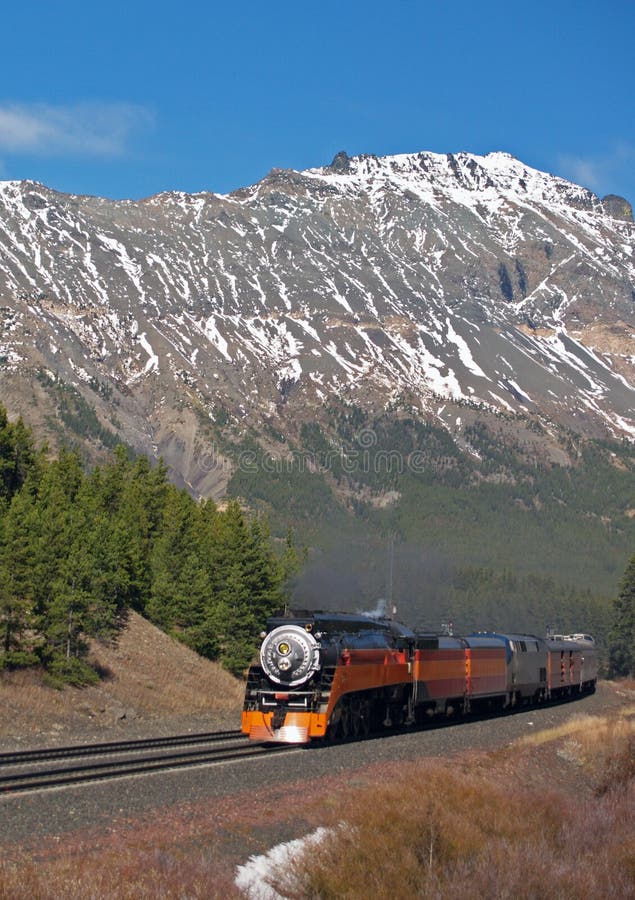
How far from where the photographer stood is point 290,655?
118 feet

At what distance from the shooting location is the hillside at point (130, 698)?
40812 millimetres

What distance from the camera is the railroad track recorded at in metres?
25.7

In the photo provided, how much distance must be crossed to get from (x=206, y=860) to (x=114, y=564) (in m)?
46.1

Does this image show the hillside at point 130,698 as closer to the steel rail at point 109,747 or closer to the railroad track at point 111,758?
the steel rail at point 109,747

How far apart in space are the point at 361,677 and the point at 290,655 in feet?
13.2

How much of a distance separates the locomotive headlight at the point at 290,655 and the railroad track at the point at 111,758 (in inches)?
98.6

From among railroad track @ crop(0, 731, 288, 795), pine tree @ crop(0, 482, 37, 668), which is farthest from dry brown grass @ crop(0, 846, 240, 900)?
pine tree @ crop(0, 482, 37, 668)

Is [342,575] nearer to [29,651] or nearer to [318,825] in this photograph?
[29,651]

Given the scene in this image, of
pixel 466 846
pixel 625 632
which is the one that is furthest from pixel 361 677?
pixel 625 632

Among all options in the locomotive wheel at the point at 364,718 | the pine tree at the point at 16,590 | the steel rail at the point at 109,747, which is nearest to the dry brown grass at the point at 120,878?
the steel rail at the point at 109,747

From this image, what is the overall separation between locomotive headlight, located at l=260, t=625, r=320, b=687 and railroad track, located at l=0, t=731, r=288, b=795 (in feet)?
8.22

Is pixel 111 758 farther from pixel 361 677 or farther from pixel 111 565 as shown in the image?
pixel 111 565

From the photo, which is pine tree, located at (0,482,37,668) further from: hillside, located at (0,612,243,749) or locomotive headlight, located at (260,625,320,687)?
locomotive headlight, located at (260,625,320,687)

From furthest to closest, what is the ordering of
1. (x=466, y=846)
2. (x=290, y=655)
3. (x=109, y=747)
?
(x=290, y=655)
(x=109, y=747)
(x=466, y=846)
